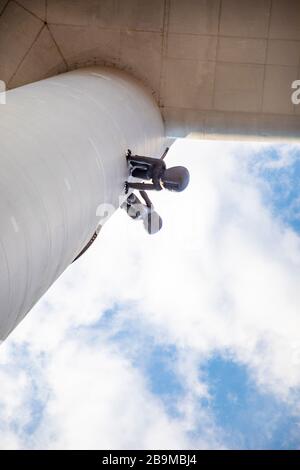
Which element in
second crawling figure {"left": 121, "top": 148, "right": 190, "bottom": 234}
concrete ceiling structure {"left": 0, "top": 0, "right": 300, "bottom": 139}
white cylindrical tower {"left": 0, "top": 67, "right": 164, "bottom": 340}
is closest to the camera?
white cylindrical tower {"left": 0, "top": 67, "right": 164, "bottom": 340}

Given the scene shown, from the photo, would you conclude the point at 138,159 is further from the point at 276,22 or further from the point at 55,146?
the point at 276,22

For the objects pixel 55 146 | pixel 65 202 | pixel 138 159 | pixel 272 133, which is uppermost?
pixel 55 146

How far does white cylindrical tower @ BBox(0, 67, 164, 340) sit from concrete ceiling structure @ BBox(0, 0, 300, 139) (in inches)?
168

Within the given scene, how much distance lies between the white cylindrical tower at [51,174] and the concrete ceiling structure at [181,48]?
4.26 meters

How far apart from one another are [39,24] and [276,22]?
6.46 m

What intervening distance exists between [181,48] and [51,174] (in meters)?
9.91

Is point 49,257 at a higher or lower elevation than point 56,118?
lower

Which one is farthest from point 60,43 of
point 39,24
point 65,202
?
point 65,202

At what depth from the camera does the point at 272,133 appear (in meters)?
16.6

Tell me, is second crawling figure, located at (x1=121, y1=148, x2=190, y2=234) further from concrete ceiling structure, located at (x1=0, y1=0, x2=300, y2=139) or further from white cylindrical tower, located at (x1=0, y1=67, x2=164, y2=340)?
concrete ceiling structure, located at (x1=0, y1=0, x2=300, y2=139)

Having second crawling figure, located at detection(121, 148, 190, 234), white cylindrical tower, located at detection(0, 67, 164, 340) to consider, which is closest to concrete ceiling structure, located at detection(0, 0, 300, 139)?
white cylindrical tower, located at detection(0, 67, 164, 340)

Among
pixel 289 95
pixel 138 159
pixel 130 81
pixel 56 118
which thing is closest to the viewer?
pixel 56 118

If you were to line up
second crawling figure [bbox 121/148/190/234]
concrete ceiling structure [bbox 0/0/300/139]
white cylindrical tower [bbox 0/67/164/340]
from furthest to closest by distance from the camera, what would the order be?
1. concrete ceiling structure [bbox 0/0/300/139]
2. second crawling figure [bbox 121/148/190/234]
3. white cylindrical tower [bbox 0/67/164/340]

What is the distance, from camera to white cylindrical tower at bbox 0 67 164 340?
5594 millimetres
